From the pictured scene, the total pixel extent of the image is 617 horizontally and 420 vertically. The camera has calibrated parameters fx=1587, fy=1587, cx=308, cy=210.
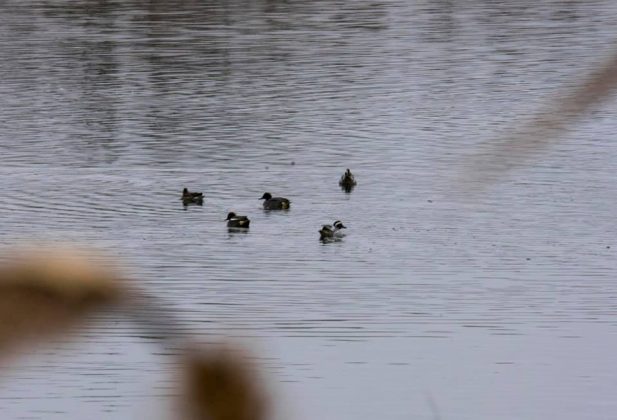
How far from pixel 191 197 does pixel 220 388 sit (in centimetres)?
1804

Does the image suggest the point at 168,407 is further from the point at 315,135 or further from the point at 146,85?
the point at 146,85

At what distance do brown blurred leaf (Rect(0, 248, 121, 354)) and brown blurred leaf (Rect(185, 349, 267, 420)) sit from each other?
1.5 inches

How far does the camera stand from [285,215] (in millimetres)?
18250

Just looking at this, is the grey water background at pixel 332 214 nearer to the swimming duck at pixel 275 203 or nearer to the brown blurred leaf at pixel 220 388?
the brown blurred leaf at pixel 220 388

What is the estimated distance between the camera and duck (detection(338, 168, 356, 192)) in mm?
19125

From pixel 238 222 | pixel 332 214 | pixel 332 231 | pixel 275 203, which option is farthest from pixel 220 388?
pixel 332 214

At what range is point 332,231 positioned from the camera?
16797 mm

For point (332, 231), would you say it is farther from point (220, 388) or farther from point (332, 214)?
point (220, 388)

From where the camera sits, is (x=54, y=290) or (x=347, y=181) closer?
(x=54, y=290)

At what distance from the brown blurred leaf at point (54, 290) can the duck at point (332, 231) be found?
15.9 metres

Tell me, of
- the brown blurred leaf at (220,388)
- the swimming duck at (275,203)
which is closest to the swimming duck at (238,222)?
the swimming duck at (275,203)

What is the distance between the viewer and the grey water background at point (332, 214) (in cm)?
1173

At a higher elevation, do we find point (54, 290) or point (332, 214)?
point (54, 290)

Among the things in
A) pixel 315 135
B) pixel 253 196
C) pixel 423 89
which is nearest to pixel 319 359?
pixel 253 196
